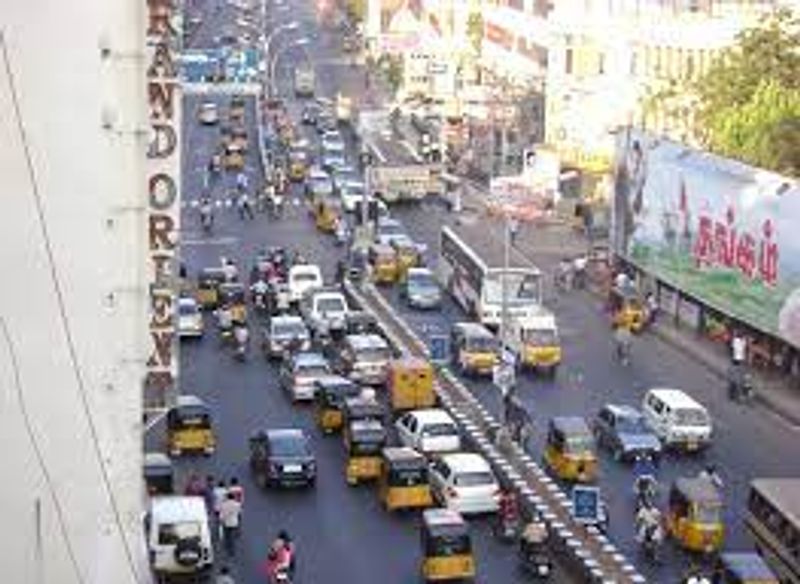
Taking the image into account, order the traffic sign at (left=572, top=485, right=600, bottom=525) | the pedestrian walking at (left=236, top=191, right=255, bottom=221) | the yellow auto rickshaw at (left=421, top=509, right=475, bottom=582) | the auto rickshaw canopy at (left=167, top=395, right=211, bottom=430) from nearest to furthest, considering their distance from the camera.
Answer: the yellow auto rickshaw at (left=421, top=509, right=475, bottom=582) → the traffic sign at (left=572, top=485, right=600, bottom=525) → the auto rickshaw canopy at (left=167, top=395, right=211, bottom=430) → the pedestrian walking at (left=236, top=191, right=255, bottom=221)

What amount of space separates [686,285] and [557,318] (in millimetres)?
3668

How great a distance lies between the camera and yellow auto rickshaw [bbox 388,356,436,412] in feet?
118

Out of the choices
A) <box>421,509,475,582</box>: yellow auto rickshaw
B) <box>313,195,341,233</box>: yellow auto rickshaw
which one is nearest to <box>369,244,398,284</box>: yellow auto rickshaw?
<box>313,195,341,233</box>: yellow auto rickshaw

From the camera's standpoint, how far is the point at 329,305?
44125 millimetres

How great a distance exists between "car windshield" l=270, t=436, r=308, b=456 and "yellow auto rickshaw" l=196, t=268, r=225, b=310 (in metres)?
15.9

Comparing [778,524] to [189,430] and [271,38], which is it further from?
[271,38]

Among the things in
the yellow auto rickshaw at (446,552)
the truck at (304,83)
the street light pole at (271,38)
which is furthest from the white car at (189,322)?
the truck at (304,83)

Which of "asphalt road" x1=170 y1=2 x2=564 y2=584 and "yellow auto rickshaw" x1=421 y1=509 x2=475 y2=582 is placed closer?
"yellow auto rickshaw" x1=421 y1=509 x2=475 y2=582

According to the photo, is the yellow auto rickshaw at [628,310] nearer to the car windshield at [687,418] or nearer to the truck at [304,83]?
the car windshield at [687,418]

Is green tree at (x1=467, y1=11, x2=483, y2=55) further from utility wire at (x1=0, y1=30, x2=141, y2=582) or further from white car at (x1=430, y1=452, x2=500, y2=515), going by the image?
utility wire at (x1=0, y1=30, x2=141, y2=582)

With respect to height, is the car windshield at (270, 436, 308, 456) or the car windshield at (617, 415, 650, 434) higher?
the car windshield at (270, 436, 308, 456)

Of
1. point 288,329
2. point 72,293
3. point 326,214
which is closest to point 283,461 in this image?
point 288,329

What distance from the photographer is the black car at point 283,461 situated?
101ft

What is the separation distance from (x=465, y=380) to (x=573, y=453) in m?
8.33
